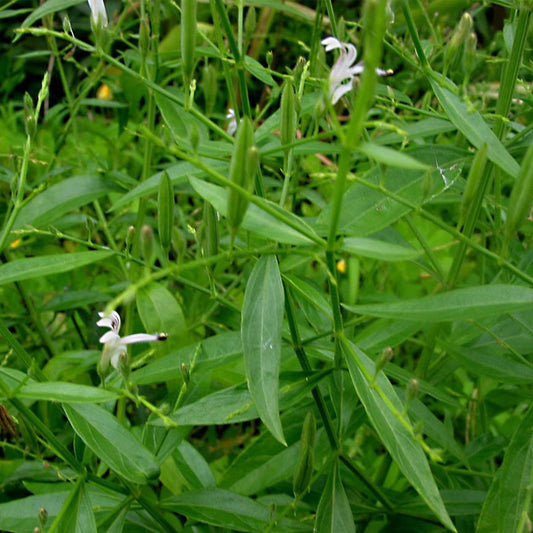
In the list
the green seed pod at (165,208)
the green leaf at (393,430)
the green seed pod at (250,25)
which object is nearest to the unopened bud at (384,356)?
the green leaf at (393,430)

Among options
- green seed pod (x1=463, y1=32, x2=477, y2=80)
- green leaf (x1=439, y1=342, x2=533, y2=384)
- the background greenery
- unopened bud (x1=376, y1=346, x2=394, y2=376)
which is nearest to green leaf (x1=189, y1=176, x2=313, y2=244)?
the background greenery

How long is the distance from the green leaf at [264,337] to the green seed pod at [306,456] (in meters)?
0.07

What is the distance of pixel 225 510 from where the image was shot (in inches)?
29.2

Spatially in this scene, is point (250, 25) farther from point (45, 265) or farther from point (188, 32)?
point (45, 265)

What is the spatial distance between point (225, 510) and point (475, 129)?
480mm

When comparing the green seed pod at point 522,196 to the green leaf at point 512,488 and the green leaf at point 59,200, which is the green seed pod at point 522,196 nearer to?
the green leaf at point 512,488

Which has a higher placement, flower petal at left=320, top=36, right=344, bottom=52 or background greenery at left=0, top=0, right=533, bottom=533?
flower petal at left=320, top=36, right=344, bottom=52

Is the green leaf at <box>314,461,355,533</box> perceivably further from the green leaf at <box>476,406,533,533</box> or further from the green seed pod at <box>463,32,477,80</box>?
the green seed pod at <box>463,32,477,80</box>

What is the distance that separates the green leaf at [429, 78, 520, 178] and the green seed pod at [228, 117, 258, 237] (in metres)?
0.23

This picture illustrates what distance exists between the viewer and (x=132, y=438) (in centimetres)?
68

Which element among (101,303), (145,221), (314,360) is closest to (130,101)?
(145,221)

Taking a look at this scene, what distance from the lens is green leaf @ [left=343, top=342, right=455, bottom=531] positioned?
561 mm

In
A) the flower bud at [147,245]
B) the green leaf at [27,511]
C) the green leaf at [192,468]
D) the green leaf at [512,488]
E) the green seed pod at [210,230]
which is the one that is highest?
the flower bud at [147,245]

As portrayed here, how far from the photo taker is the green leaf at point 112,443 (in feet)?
2.13
